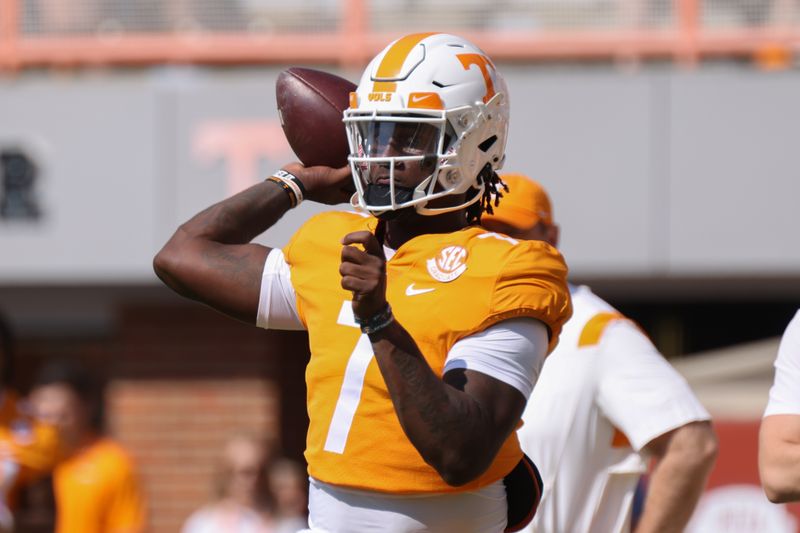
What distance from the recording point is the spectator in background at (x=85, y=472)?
696 cm

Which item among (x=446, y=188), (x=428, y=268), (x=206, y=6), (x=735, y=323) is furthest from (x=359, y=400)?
(x=735, y=323)

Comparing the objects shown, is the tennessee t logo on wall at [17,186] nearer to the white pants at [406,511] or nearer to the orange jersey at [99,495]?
the orange jersey at [99,495]

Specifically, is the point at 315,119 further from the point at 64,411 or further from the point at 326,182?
the point at 64,411

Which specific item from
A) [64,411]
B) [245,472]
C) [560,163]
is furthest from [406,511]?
[560,163]

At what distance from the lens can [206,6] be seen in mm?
7816

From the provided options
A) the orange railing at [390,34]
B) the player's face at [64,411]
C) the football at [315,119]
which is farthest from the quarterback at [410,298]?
the orange railing at [390,34]

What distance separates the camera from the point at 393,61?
2.81m

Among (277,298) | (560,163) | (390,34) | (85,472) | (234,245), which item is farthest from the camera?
(390,34)

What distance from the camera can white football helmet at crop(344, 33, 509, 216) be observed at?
271 centimetres

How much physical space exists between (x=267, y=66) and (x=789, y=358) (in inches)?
199

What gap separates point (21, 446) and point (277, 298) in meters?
4.45

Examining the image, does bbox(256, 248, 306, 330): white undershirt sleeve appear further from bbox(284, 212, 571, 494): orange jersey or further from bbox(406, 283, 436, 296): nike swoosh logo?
bbox(406, 283, 436, 296): nike swoosh logo

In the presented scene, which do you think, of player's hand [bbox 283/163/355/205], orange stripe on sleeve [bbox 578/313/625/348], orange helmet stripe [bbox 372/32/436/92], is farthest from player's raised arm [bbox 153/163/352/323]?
orange stripe on sleeve [bbox 578/313/625/348]

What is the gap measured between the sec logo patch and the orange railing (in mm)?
5010
